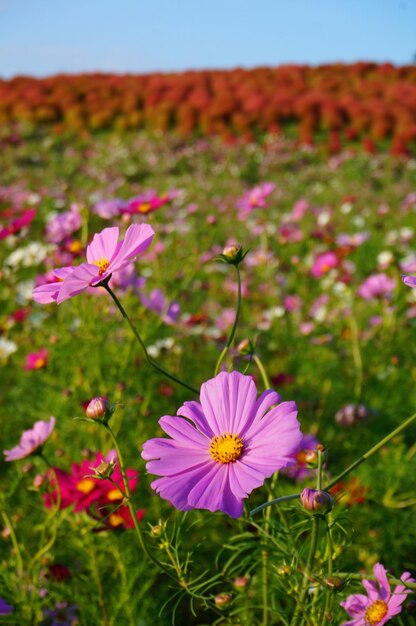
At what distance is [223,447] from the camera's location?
57 cm

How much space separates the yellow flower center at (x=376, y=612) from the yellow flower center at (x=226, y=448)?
24 centimetres

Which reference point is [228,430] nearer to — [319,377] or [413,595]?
[413,595]

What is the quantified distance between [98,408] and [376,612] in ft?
1.24

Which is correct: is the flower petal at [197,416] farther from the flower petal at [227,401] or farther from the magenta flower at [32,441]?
the magenta flower at [32,441]

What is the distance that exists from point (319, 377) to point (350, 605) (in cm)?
134

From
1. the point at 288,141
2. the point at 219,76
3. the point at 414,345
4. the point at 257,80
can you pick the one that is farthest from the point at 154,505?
the point at 219,76

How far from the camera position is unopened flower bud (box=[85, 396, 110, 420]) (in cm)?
57

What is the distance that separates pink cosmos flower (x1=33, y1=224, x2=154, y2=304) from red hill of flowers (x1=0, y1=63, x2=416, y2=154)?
802 centimetres

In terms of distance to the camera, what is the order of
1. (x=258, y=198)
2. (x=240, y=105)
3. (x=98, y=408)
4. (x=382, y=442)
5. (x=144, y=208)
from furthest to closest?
(x=240, y=105) < (x=258, y=198) < (x=144, y=208) < (x=98, y=408) < (x=382, y=442)

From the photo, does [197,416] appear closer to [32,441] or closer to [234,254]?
[234,254]

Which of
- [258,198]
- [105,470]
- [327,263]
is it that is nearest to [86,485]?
[105,470]

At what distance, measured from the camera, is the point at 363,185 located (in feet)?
20.0

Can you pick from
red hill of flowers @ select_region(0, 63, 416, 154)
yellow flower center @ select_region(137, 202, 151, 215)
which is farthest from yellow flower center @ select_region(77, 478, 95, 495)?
red hill of flowers @ select_region(0, 63, 416, 154)

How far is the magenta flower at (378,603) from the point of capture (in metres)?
0.58
